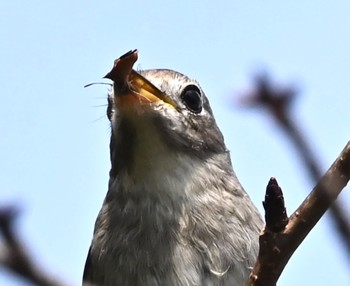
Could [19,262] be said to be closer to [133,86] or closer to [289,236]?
[289,236]

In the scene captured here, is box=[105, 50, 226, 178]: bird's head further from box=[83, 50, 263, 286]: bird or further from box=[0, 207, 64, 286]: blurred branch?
box=[0, 207, 64, 286]: blurred branch

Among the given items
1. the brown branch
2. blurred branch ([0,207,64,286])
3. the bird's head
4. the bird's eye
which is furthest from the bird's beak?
blurred branch ([0,207,64,286])

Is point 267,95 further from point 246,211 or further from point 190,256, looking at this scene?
point 246,211

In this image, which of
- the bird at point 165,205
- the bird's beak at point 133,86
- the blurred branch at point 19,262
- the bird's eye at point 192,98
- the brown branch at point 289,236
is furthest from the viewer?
the bird's eye at point 192,98

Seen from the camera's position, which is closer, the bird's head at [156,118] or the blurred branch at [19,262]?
the blurred branch at [19,262]

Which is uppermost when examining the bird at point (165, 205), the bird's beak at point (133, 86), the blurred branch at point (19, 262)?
the blurred branch at point (19, 262)

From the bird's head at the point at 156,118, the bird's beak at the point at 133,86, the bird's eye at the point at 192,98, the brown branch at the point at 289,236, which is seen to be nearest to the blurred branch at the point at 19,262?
the brown branch at the point at 289,236

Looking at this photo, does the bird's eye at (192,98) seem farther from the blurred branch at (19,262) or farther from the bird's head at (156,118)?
the blurred branch at (19,262)
